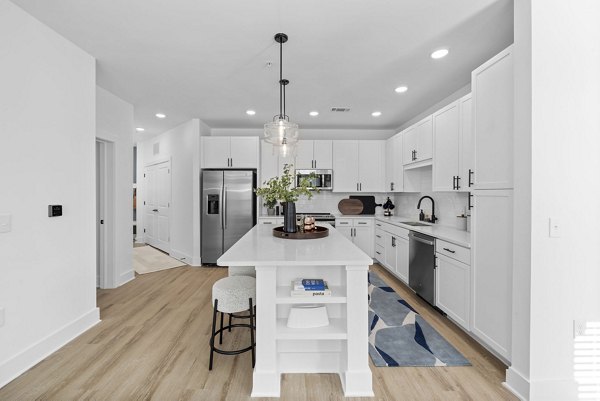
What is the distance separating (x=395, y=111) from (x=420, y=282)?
Answer: 8.96ft

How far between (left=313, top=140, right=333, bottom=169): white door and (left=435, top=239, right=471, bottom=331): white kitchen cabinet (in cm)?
273

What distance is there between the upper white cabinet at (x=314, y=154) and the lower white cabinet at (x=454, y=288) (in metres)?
2.84

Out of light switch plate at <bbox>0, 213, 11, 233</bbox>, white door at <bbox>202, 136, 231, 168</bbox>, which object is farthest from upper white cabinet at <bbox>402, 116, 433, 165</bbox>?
light switch plate at <bbox>0, 213, 11, 233</bbox>

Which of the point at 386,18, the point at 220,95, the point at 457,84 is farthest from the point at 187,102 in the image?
the point at 457,84

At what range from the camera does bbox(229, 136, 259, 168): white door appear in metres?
4.98

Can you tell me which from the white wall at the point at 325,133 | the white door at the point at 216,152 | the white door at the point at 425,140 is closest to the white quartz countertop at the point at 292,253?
the white door at the point at 425,140

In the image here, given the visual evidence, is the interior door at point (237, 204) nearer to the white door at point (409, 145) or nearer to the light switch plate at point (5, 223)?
the white door at point (409, 145)

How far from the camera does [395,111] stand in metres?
4.43

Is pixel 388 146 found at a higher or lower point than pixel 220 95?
lower

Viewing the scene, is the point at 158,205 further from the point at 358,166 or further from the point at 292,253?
the point at 292,253

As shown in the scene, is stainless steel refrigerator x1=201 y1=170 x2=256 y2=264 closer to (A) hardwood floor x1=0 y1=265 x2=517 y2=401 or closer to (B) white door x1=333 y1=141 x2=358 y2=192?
(B) white door x1=333 y1=141 x2=358 y2=192

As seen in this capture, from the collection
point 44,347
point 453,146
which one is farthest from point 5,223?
point 453,146

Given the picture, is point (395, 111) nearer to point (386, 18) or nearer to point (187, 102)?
point (386, 18)

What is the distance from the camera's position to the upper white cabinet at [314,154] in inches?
203
